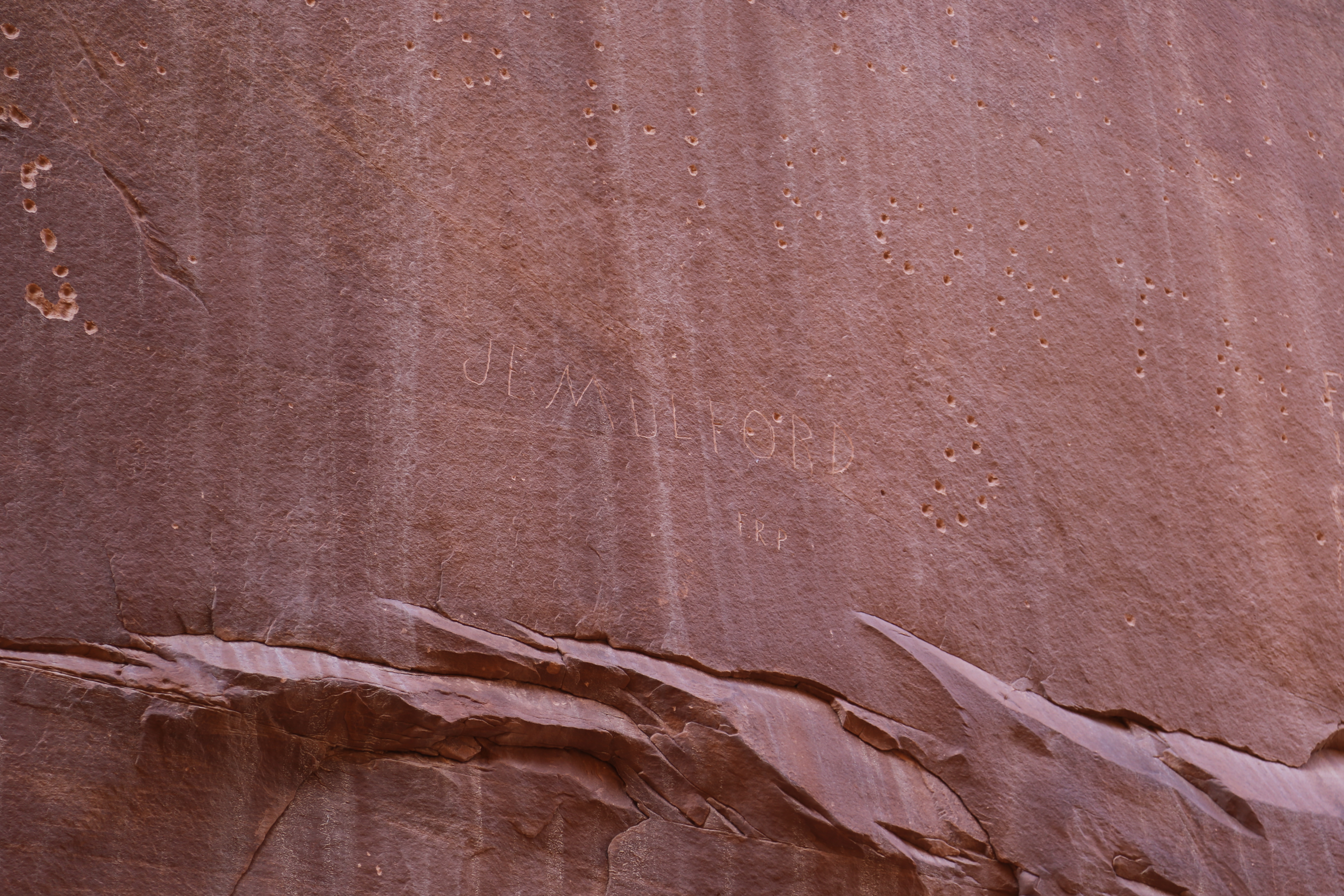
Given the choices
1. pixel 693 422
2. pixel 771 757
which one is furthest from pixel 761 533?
pixel 771 757

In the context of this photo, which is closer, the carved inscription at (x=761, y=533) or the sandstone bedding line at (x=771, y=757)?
the sandstone bedding line at (x=771, y=757)

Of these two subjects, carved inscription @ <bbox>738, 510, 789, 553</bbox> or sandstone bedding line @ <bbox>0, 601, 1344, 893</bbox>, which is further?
carved inscription @ <bbox>738, 510, 789, 553</bbox>

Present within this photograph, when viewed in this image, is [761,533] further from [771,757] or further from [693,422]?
[771,757]

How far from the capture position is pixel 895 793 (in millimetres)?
2412

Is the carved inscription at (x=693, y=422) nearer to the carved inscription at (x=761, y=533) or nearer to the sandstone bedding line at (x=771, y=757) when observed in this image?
the carved inscription at (x=761, y=533)

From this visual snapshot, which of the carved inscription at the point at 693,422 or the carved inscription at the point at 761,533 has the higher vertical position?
the carved inscription at the point at 693,422

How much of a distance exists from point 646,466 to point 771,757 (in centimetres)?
60

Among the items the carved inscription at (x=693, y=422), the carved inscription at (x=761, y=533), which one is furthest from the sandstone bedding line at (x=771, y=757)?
the carved inscription at (x=693, y=422)

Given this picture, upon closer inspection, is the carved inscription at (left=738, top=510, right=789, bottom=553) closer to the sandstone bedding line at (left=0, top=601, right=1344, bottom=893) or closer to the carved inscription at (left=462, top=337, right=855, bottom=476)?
the carved inscription at (left=462, top=337, right=855, bottom=476)

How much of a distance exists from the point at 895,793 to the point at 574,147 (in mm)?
1442

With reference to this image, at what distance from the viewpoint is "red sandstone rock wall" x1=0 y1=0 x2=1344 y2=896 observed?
2.08 m

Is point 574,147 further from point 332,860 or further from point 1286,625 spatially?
point 1286,625

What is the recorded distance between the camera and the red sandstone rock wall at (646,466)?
2.08 meters

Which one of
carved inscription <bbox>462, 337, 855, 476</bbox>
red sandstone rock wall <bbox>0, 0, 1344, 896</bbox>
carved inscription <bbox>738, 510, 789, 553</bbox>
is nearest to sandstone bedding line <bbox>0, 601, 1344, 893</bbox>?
red sandstone rock wall <bbox>0, 0, 1344, 896</bbox>
